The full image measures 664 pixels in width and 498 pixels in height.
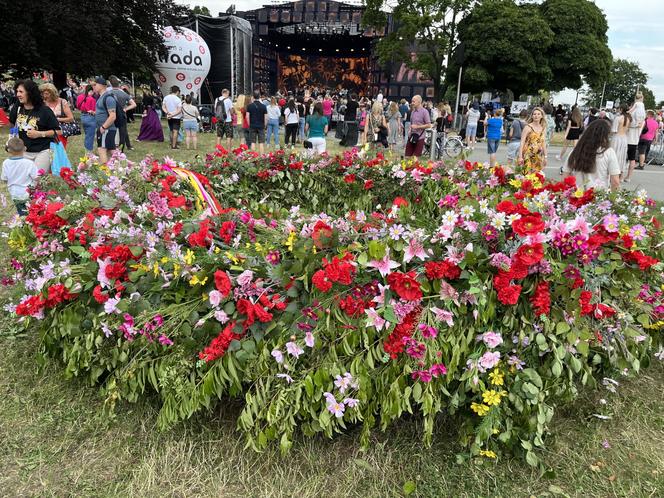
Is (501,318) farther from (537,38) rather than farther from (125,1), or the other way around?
(537,38)

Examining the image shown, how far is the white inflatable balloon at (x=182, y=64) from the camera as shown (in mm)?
22750

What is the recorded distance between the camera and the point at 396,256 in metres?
2.65

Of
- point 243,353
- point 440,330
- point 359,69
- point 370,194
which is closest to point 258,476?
point 243,353

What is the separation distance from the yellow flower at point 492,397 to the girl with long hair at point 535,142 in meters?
5.81

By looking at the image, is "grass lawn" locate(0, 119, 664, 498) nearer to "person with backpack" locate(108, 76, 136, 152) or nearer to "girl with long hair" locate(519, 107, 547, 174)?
"girl with long hair" locate(519, 107, 547, 174)

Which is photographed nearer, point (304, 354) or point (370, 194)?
point (304, 354)

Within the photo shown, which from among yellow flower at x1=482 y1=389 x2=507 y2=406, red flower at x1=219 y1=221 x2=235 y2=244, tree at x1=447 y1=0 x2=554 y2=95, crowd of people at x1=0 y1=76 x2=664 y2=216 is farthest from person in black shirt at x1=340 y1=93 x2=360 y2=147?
tree at x1=447 y1=0 x2=554 y2=95

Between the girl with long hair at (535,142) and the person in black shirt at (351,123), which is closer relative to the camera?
the girl with long hair at (535,142)

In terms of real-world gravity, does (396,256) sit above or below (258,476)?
above

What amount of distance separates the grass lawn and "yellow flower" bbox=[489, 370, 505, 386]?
1.69ft

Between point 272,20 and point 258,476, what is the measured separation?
1886 inches

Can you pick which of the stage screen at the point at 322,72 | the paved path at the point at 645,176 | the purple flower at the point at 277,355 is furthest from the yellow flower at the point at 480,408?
the stage screen at the point at 322,72

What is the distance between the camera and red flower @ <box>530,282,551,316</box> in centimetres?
246

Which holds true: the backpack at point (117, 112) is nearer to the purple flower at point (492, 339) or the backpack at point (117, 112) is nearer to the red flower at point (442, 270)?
the red flower at point (442, 270)
